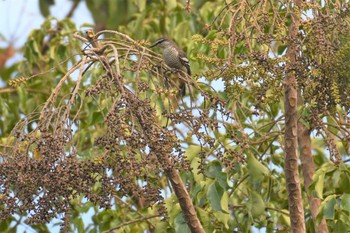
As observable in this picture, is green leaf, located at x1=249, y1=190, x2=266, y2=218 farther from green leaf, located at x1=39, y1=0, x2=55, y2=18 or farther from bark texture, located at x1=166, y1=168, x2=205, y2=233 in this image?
green leaf, located at x1=39, y1=0, x2=55, y2=18

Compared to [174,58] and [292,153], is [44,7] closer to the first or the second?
[292,153]

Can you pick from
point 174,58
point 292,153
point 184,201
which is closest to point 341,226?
point 292,153

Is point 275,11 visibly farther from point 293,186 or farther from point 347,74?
point 293,186

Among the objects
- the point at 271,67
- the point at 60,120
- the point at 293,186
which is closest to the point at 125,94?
the point at 60,120

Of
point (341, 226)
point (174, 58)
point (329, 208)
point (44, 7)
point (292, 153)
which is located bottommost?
point (44, 7)

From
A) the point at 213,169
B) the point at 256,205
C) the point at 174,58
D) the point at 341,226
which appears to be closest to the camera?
the point at 213,169

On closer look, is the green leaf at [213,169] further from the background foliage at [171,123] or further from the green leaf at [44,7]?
the green leaf at [44,7]

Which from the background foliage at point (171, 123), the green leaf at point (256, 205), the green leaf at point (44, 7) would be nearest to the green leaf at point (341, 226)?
the background foliage at point (171, 123)

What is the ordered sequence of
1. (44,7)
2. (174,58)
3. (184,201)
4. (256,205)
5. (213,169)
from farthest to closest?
(174,58)
(256,205)
(213,169)
(184,201)
(44,7)

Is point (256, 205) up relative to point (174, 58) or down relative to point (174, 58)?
down

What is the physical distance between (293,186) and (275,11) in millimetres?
814

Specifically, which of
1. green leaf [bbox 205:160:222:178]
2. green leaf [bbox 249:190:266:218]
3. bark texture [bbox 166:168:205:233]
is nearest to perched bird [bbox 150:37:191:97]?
green leaf [bbox 249:190:266:218]

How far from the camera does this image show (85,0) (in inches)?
72.3

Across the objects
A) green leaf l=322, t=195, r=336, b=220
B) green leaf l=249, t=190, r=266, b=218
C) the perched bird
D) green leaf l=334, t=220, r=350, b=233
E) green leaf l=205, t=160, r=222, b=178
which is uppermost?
the perched bird
